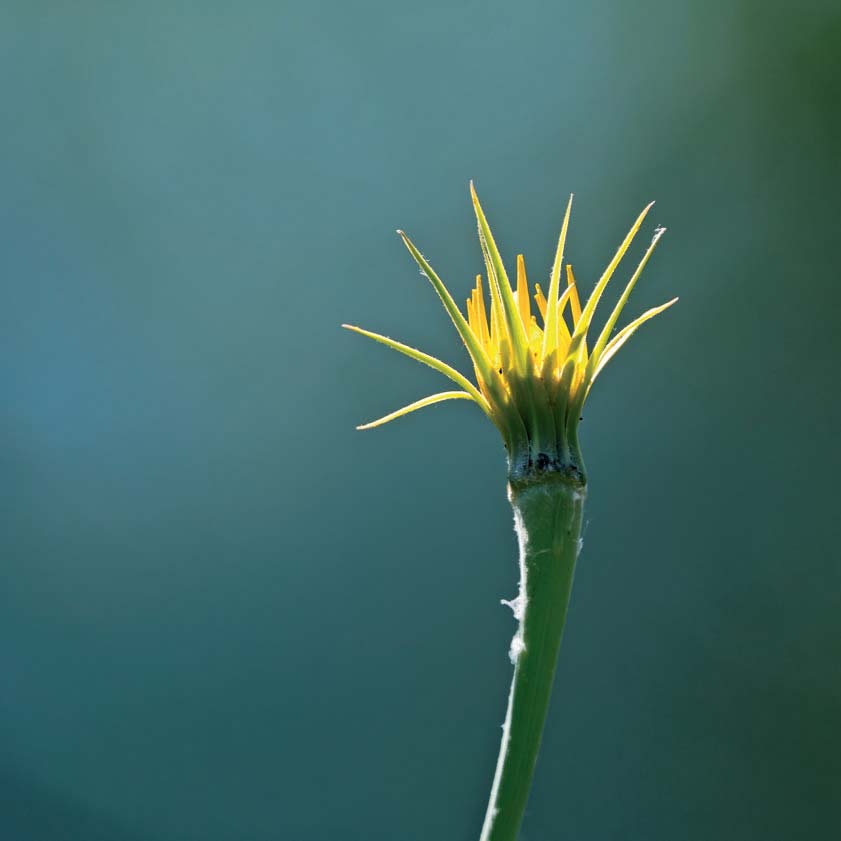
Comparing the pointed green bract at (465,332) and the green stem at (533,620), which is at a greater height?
the pointed green bract at (465,332)

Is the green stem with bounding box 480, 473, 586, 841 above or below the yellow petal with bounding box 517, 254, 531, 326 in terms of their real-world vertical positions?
below

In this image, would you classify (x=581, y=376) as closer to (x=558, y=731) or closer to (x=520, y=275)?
(x=520, y=275)

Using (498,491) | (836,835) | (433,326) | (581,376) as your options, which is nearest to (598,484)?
(498,491)

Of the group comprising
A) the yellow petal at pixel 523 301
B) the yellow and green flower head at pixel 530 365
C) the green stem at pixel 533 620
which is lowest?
the green stem at pixel 533 620

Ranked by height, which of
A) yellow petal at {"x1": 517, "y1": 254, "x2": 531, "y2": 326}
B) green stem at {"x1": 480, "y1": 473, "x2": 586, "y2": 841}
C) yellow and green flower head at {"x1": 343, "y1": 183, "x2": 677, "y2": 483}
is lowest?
green stem at {"x1": 480, "y1": 473, "x2": 586, "y2": 841}

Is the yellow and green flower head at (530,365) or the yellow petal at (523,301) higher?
the yellow petal at (523,301)

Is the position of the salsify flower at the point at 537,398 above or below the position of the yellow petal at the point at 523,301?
below

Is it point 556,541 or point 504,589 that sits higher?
point 504,589
